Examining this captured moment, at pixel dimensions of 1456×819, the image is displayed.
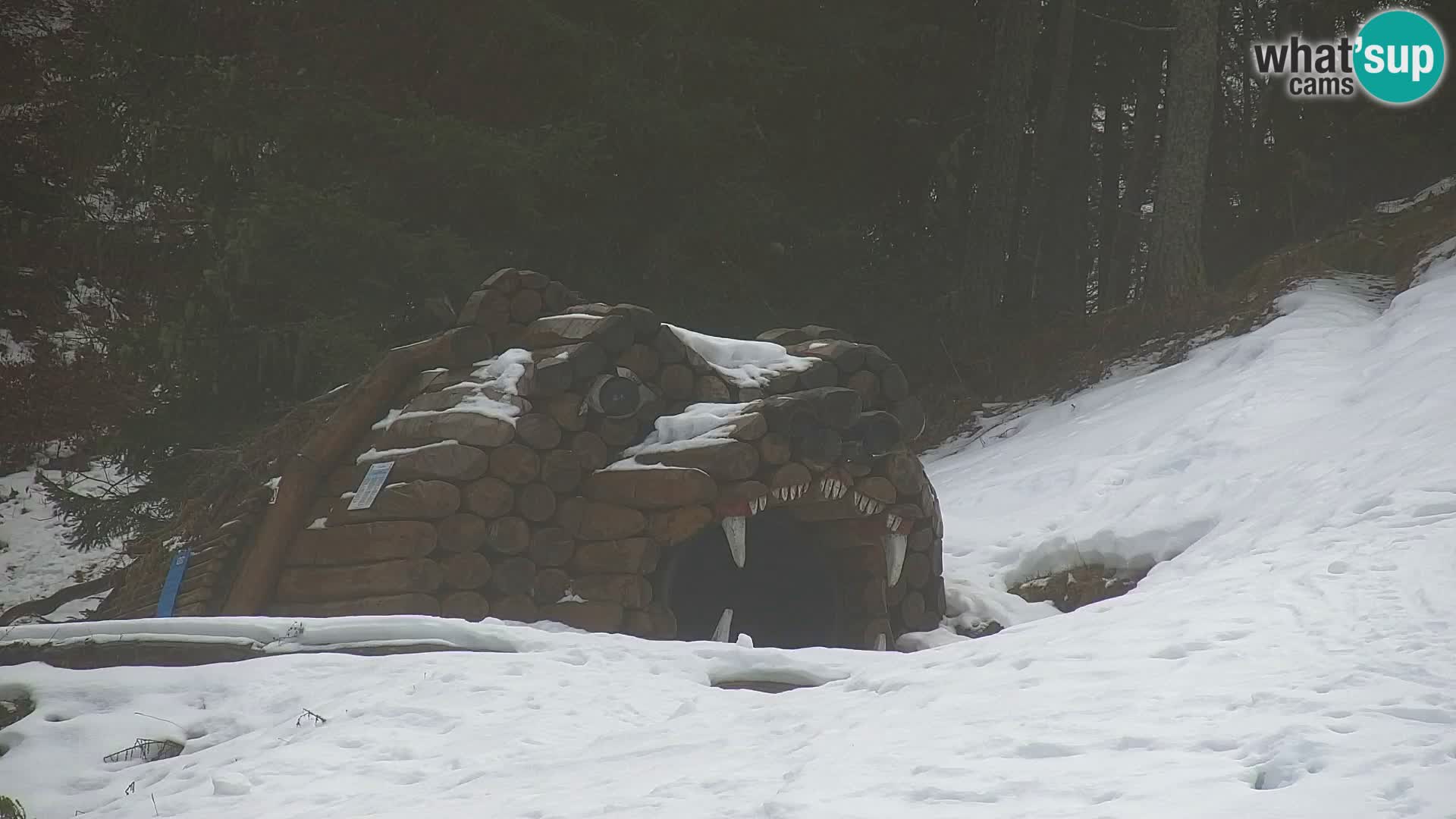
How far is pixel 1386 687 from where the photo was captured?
3.51 meters

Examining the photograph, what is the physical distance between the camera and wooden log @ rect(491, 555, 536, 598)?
7207mm

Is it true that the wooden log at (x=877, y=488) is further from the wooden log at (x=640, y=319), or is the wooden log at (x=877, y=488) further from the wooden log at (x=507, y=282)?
the wooden log at (x=507, y=282)

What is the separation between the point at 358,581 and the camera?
23.2 ft

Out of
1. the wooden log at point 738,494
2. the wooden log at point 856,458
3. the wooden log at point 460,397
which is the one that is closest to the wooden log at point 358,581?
the wooden log at point 460,397

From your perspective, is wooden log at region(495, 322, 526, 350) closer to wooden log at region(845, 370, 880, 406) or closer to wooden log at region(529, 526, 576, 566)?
wooden log at region(529, 526, 576, 566)

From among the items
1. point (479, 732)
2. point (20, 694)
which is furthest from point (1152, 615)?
point (20, 694)

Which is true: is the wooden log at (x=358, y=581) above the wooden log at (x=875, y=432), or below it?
below

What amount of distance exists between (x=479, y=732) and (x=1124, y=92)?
17.9 meters

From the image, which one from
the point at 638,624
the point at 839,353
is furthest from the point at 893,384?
the point at 638,624

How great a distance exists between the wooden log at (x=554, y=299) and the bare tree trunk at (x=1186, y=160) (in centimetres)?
796

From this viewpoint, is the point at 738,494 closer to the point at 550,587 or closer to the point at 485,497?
the point at 550,587

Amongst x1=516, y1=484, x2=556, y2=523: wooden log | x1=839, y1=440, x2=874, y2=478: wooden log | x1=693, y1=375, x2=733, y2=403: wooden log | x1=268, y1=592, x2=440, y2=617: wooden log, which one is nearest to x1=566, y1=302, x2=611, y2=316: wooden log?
x1=693, y1=375, x2=733, y2=403: wooden log

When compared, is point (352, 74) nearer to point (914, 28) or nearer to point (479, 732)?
point (914, 28)
